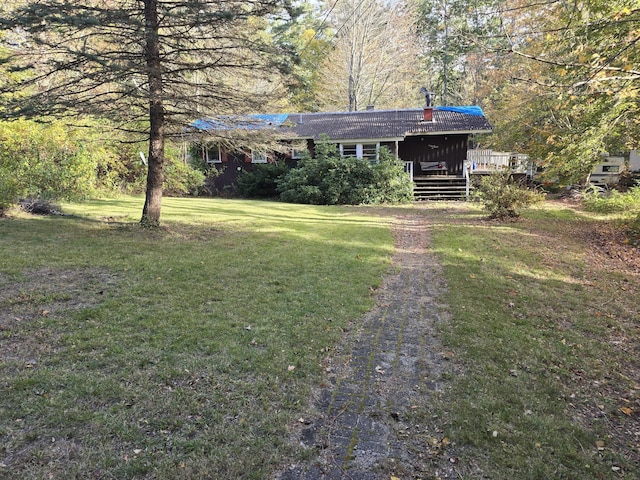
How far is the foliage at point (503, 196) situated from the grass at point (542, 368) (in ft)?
14.6

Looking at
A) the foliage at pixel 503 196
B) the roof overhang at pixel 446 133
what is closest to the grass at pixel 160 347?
the foliage at pixel 503 196

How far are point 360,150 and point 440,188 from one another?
4.45 metres

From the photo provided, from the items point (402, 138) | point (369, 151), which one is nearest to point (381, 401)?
point (402, 138)

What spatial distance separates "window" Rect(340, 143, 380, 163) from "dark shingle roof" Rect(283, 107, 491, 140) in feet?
1.78

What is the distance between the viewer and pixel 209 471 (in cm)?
236

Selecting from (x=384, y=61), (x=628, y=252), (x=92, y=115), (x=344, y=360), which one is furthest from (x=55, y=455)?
(x=384, y=61)

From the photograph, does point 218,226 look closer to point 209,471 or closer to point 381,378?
point 381,378

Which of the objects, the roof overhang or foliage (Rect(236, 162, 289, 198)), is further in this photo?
foliage (Rect(236, 162, 289, 198))

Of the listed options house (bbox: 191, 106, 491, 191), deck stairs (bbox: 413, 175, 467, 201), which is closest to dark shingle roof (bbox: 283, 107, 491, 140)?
house (bbox: 191, 106, 491, 191)

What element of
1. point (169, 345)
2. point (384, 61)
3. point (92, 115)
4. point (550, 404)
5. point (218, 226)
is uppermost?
point (384, 61)

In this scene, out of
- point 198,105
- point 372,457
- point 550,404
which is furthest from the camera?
point 198,105

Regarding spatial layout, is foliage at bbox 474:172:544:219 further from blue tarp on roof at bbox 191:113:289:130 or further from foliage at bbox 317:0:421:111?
foliage at bbox 317:0:421:111

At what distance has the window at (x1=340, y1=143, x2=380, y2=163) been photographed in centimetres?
2041

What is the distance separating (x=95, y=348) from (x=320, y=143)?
1585 cm
